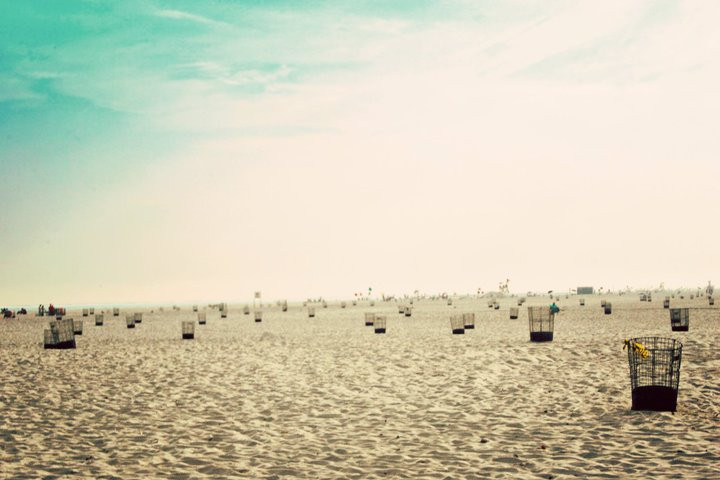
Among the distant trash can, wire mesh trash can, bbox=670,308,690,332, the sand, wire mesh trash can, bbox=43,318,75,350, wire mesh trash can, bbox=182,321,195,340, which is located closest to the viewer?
the sand

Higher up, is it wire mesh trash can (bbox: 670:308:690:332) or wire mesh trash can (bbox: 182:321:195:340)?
wire mesh trash can (bbox: 670:308:690:332)

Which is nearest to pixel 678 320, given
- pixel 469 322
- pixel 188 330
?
pixel 469 322

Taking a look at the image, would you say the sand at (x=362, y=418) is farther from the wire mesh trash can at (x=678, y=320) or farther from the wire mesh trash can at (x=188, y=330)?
the wire mesh trash can at (x=188, y=330)

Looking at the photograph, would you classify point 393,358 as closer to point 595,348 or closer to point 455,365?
point 455,365

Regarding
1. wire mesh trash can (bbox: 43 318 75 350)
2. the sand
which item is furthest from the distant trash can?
wire mesh trash can (bbox: 43 318 75 350)

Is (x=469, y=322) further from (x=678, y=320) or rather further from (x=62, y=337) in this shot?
(x=62, y=337)

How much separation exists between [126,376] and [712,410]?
44.5ft

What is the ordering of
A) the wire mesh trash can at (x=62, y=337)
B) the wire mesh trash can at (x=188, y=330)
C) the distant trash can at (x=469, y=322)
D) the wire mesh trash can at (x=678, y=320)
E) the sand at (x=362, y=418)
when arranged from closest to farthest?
1. the sand at (x=362, y=418)
2. the wire mesh trash can at (x=62, y=337)
3. the wire mesh trash can at (x=678, y=320)
4. the wire mesh trash can at (x=188, y=330)
5. the distant trash can at (x=469, y=322)

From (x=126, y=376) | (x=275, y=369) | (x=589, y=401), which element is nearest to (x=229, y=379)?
(x=275, y=369)

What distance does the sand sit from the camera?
7.50 meters

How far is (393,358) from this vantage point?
1828 cm

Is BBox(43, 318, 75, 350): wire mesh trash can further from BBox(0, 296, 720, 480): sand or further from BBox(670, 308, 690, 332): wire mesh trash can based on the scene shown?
BBox(670, 308, 690, 332): wire mesh trash can

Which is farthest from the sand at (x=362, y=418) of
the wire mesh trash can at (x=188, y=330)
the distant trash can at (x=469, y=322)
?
the distant trash can at (x=469, y=322)

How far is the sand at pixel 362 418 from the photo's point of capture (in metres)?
7.50
